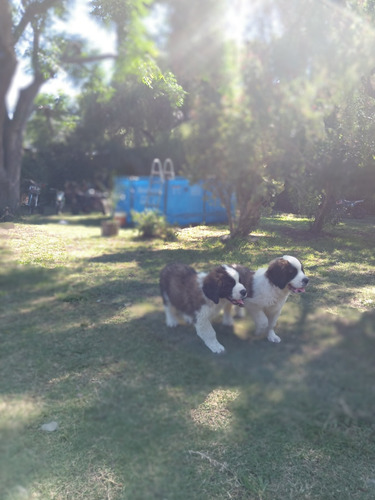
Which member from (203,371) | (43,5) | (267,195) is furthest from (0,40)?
(203,371)

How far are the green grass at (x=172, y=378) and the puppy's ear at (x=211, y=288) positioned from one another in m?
0.11

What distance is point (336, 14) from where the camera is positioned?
1.37m

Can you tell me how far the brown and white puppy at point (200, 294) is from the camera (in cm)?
175

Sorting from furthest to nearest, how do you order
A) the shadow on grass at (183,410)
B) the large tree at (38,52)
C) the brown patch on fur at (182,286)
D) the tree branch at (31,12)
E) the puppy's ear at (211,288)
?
1. the brown patch on fur at (182,286)
2. the puppy's ear at (211,288)
3. the shadow on grass at (183,410)
4. the tree branch at (31,12)
5. the large tree at (38,52)

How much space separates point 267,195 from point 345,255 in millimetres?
654

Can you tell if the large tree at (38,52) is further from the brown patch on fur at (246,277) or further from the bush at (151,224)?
the brown patch on fur at (246,277)

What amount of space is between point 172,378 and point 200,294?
0.54 meters

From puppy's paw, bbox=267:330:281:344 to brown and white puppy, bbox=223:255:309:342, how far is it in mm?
29

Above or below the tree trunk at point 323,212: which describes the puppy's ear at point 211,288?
below

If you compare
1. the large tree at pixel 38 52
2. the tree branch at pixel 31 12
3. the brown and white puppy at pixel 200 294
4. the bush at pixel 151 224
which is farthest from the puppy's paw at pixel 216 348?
the tree branch at pixel 31 12

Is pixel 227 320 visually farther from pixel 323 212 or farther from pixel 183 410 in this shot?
pixel 183 410

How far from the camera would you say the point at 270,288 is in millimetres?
1802

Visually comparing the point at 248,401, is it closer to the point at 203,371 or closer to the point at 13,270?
the point at 203,371

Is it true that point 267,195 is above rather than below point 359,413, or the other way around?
above
